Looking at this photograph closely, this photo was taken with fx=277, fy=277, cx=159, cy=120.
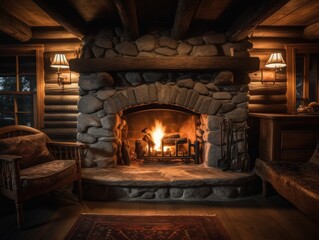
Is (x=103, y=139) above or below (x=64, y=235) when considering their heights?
above

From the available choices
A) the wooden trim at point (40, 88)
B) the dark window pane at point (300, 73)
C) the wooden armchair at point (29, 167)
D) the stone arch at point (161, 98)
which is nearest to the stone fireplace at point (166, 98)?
the stone arch at point (161, 98)

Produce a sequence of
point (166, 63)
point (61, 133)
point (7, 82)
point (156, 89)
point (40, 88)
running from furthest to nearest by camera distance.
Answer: point (7, 82) < point (61, 133) < point (40, 88) < point (156, 89) < point (166, 63)

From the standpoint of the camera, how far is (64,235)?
9.00ft

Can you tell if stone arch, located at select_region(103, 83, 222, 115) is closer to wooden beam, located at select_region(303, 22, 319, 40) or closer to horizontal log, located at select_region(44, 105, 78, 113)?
horizontal log, located at select_region(44, 105, 78, 113)

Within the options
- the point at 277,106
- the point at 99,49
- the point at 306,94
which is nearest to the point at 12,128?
the point at 99,49

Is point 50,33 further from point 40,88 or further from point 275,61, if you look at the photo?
point 275,61

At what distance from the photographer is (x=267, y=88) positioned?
15.4ft

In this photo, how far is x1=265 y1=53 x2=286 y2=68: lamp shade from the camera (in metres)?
4.28

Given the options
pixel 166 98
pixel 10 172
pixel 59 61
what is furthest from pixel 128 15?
pixel 10 172

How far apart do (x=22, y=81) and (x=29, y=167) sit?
9.50 ft

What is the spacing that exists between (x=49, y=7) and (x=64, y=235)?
92.3 inches

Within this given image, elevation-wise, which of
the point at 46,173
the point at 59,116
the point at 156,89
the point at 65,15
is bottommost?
the point at 46,173

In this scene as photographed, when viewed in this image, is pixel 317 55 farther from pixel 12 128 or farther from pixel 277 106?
pixel 12 128

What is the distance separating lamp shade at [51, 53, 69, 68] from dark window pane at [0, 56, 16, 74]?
4.13 ft
